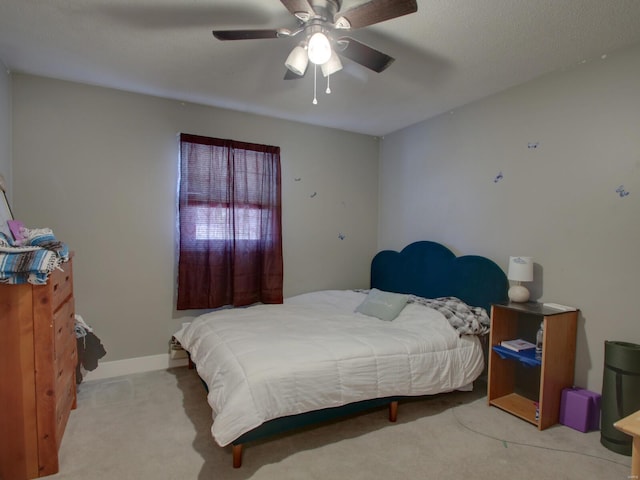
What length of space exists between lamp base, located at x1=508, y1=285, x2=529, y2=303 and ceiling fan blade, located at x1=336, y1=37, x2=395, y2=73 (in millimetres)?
1907

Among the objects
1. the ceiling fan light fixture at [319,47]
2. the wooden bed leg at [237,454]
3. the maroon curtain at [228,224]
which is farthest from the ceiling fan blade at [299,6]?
the wooden bed leg at [237,454]

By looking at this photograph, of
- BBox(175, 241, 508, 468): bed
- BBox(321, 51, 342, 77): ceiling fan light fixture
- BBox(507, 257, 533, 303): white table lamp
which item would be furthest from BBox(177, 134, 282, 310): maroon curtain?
BBox(507, 257, 533, 303): white table lamp

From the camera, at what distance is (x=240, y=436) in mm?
1874

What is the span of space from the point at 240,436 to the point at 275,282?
6.25 ft

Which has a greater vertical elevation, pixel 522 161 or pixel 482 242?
pixel 522 161

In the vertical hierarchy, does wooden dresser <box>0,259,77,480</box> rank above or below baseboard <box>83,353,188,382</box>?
above

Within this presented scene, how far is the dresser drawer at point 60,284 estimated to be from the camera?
75.9 inches

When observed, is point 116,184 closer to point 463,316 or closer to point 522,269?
point 463,316

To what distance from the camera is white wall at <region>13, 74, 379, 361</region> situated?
2879 mm

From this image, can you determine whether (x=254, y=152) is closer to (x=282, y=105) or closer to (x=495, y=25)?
(x=282, y=105)

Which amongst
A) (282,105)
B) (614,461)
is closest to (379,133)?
(282,105)

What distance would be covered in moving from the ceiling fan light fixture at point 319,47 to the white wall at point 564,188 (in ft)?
6.43

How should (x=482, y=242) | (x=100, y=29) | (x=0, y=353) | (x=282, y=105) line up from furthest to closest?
(x=282, y=105) → (x=482, y=242) → (x=100, y=29) → (x=0, y=353)

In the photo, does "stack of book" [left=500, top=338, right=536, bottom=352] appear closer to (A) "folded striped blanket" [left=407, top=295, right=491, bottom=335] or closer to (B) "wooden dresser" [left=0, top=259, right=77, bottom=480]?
(A) "folded striped blanket" [left=407, top=295, right=491, bottom=335]
